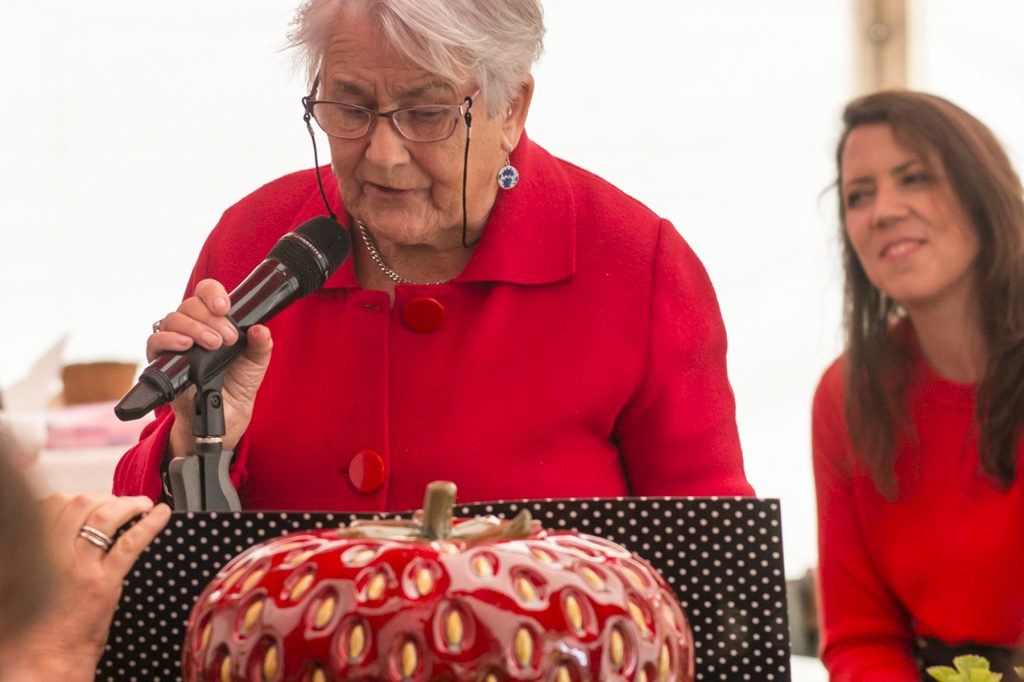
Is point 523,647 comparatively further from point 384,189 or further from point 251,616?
point 384,189

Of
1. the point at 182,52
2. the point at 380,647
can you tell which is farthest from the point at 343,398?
the point at 182,52

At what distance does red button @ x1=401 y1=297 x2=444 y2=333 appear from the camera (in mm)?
1338

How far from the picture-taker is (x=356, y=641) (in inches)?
22.9

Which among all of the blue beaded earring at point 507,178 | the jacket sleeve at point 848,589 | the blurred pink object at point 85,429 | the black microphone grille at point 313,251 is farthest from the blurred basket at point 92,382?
the black microphone grille at point 313,251

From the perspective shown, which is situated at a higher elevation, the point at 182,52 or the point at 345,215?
the point at 182,52

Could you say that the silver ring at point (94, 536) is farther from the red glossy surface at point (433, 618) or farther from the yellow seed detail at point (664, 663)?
the yellow seed detail at point (664, 663)

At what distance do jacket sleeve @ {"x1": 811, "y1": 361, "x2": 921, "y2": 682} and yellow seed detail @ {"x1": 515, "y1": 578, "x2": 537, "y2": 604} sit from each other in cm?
149

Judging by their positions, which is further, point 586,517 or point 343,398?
point 343,398

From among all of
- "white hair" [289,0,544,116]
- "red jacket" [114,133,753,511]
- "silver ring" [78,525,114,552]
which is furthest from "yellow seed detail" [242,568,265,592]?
"white hair" [289,0,544,116]

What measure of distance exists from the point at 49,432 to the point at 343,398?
1.90 meters

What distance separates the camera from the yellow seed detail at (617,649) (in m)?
0.59

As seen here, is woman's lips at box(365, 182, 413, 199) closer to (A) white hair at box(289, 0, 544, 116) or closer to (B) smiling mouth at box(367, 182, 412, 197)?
(B) smiling mouth at box(367, 182, 412, 197)

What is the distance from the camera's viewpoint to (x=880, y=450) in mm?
2098

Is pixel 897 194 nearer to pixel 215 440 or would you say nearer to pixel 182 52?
pixel 215 440
